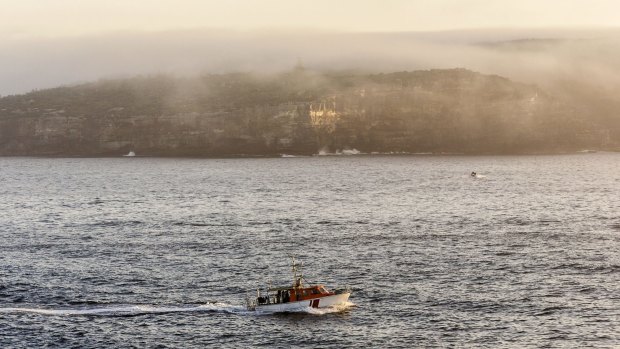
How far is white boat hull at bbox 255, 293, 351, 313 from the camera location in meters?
119

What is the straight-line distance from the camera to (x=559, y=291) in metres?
125

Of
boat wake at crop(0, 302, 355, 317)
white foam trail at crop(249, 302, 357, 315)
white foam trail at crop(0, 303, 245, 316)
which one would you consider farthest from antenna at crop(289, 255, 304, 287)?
white foam trail at crop(0, 303, 245, 316)

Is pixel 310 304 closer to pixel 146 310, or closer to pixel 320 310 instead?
pixel 320 310

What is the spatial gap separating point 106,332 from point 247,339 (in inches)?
603

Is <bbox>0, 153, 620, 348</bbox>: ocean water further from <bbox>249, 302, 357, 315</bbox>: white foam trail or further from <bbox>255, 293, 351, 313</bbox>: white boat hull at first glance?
<bbox>255, 293, 351, 313</bbox>: white boat hull

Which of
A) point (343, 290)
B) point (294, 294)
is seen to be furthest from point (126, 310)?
point (343, 290)

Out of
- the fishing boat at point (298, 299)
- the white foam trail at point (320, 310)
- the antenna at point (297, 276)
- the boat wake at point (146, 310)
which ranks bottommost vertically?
the white foam trail at point (320, 310)

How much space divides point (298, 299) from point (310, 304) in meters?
1.52

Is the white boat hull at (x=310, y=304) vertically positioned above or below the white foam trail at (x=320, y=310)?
above

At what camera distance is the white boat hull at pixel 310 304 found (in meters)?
119

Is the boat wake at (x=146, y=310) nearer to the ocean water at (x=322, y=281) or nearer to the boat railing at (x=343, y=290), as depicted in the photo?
the ocean water at (x=322, y=281)

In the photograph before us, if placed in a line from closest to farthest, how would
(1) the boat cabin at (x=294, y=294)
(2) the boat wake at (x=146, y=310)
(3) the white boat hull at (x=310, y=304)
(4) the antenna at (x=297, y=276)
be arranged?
1. (2) the boat wake at (x=146, y=310)
2. (3) the white boat hull at (x=310, y=304)
3. (1) the boat cabin at (x=294, y=294)
4. (4) the antenna at (x=297, y=276)

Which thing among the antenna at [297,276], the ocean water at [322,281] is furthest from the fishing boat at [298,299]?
the ocean water at [322,281]

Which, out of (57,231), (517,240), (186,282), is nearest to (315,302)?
(186,282)
